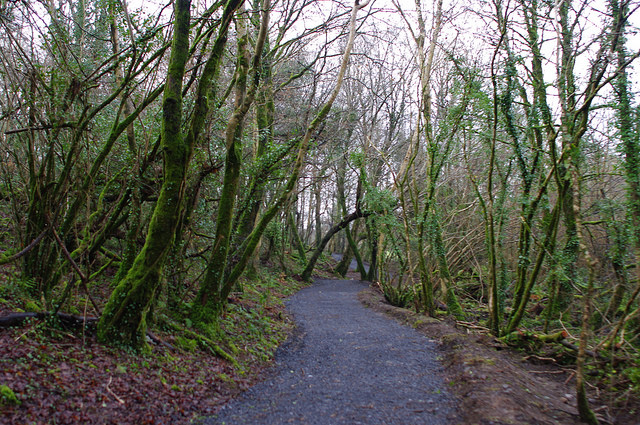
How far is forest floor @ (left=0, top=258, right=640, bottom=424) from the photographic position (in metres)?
3.08

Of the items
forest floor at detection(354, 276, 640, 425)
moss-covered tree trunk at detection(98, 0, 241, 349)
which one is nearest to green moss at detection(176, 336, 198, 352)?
moss-covered tree trunk at detection(98, 0, 241, 349)

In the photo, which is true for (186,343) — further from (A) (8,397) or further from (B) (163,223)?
(A) (8,397)

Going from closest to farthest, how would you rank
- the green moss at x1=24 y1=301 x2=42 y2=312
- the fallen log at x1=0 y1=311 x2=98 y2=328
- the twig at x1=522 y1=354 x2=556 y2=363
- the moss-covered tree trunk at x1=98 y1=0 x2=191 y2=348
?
the fallen log at x1=0 y1=311 x2=98 y2=328 < the green moss at x1=24 y1=301 x2=42 y2=312 < the moss-covered tree trunk at x1=98 y1=0 x2=191 y2=348 < the twig at x1=522 y1=354 x2=556 y2=363

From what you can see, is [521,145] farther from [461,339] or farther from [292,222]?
[292,222]

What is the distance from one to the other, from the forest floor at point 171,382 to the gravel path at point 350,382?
10.6 inches

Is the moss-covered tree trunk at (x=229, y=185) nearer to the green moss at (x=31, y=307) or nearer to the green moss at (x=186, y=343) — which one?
the green moss at (x=186, y=343)

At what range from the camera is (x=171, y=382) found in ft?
13.8

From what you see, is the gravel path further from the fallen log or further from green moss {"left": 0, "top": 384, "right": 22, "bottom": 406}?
the fallen log

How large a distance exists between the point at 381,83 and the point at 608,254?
1456 centimetres

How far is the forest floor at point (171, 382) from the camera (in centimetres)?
308

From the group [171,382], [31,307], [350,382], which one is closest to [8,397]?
[171,382]

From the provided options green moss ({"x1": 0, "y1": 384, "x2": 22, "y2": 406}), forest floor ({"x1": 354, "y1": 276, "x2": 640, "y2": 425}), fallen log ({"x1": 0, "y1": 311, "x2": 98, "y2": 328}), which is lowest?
forest floor ({"x1": 354, "y1": 276, "x2": 640, "y2": 425})

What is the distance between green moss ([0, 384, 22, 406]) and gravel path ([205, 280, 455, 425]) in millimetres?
1717

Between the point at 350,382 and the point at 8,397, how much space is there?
12.1 ft
